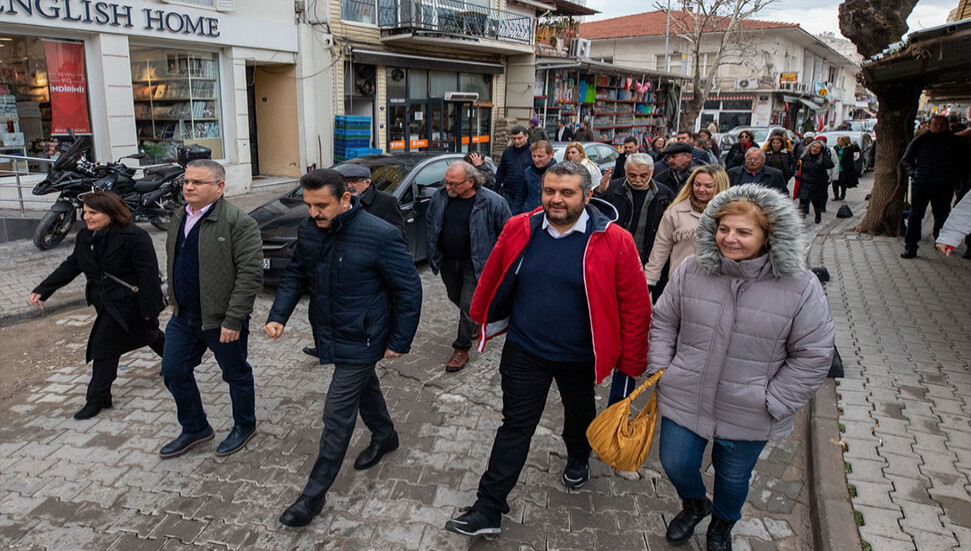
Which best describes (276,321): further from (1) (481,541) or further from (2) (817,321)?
(2) (817,321)

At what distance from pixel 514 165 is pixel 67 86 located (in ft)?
27.9

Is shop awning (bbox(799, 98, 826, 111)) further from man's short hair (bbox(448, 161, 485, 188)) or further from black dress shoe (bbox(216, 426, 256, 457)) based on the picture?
black dress shoe (bbox(216, 426, 256, 457))

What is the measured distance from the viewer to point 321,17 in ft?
50.9

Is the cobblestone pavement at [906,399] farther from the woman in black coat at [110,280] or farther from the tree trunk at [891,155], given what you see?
the woman in black coat at [110,280]

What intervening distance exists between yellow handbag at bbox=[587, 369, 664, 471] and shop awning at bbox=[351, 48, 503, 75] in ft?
49.0

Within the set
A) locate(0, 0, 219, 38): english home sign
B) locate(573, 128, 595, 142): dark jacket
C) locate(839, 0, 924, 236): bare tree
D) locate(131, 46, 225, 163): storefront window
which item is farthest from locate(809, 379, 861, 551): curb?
locate(573, 128, 595, 142): dark jacket

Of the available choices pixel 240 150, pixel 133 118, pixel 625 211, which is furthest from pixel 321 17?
pixel 625 211

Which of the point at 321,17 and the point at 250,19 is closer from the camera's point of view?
the point at 250,19

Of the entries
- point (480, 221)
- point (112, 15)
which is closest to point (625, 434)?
point (480, 221)

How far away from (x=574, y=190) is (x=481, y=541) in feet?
5.95

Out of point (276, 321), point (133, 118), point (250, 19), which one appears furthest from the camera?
point (250, 19)

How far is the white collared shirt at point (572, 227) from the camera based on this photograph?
3.16 meters

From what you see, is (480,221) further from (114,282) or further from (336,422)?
(114,282)

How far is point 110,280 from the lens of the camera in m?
4.35
